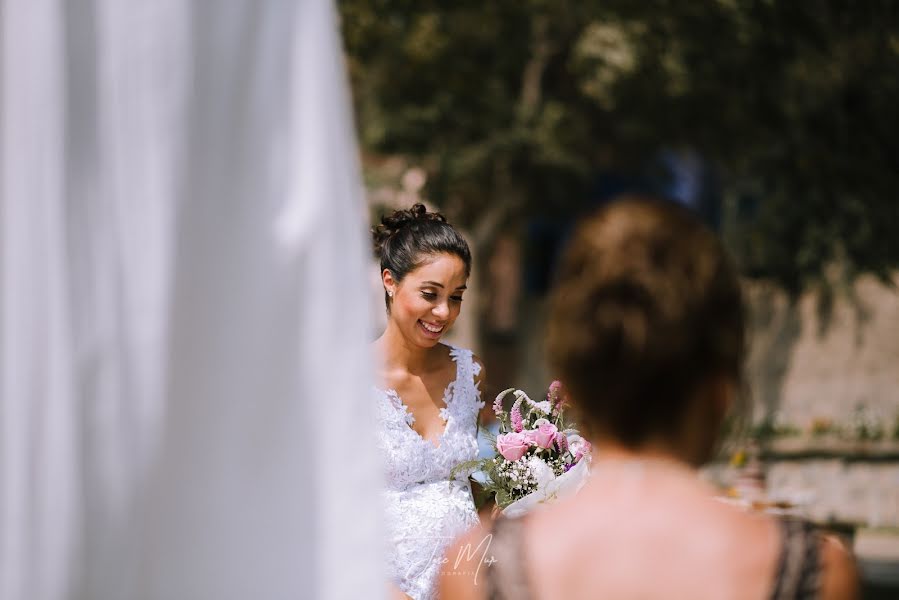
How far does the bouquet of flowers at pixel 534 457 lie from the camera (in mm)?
3283

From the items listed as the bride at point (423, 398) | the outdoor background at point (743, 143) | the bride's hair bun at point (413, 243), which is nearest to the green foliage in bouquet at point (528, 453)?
the bride at point (423, 398)

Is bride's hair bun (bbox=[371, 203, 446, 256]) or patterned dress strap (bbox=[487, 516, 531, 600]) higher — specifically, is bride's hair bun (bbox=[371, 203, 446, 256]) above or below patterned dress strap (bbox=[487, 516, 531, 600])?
above

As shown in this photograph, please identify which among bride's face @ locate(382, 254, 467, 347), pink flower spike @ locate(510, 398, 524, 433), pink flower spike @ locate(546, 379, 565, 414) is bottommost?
pink flower spike @ locate(510, 398, 524, 433)

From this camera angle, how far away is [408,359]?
3863 millimetres

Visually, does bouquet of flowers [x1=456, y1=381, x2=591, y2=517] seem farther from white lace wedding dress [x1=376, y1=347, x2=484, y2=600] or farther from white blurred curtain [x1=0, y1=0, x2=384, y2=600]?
white blurred curtain [x1=0, y1=0, x2=384, y2=600]

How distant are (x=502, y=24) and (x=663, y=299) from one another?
48.2 ft

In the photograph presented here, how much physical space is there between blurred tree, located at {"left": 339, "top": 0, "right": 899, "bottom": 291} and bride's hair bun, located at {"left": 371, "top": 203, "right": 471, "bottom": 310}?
600cm

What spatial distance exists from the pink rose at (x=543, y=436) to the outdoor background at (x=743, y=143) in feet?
18.0

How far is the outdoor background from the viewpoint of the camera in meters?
10.0

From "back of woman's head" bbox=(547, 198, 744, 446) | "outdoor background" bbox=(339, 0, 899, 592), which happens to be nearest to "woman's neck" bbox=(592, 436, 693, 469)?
"back of woman's head" bbox=(547, 198, 744, 446)

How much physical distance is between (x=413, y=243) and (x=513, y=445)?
0.83 m

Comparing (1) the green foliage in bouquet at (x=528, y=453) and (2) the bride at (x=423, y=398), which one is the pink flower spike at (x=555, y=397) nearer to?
(1) the green foliage in bouquet at (x=528, y=453)

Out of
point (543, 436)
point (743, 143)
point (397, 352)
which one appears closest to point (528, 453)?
point (543, 436)

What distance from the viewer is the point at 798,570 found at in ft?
5.51
